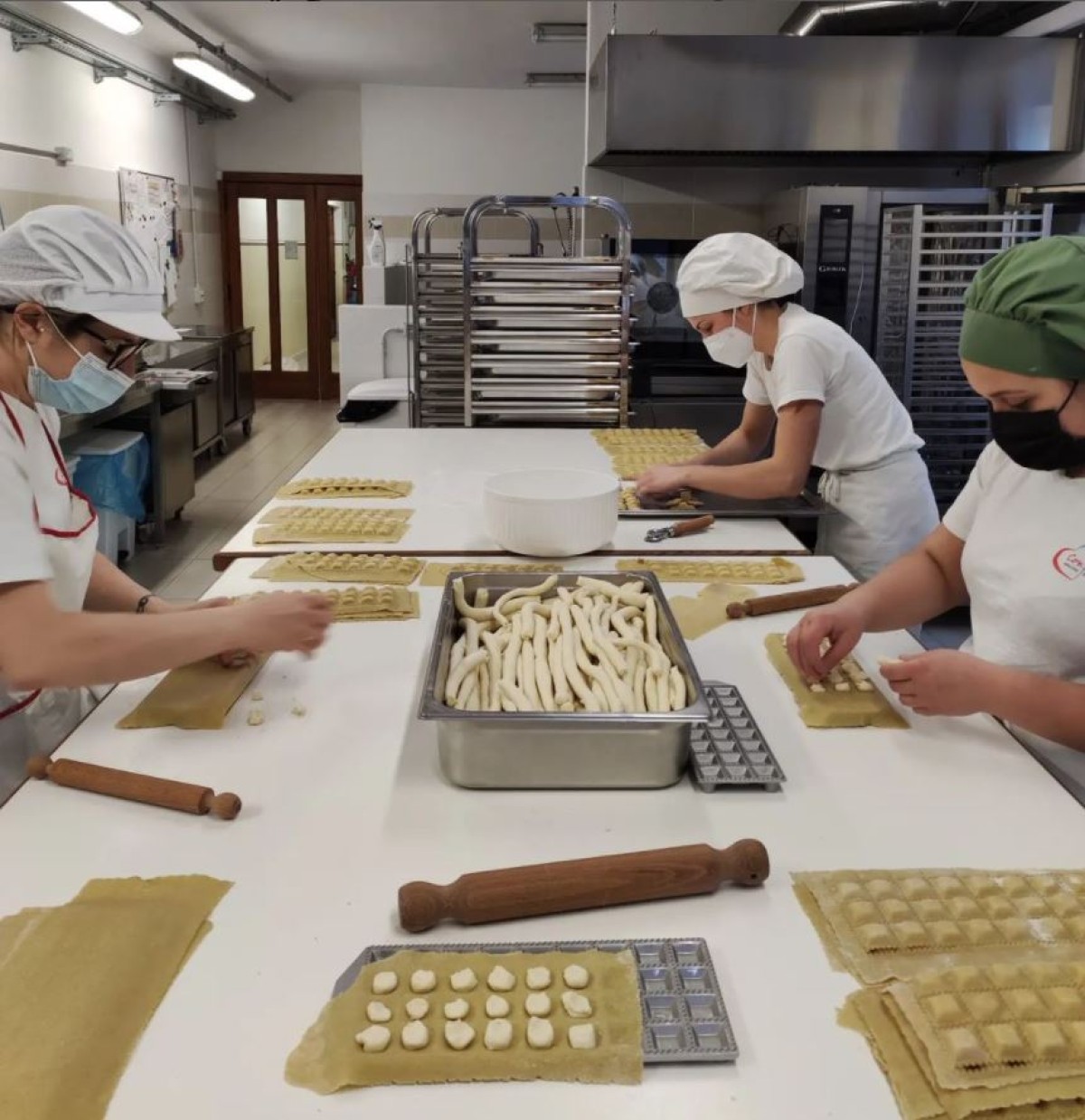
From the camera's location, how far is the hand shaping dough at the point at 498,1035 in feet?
2.59

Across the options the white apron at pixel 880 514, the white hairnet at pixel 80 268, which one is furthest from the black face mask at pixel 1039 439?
the white apron at pixel 880 514

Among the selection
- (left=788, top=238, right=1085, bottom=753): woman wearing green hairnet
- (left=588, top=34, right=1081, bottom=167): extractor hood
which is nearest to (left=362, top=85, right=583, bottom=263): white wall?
(left=588, top=34, right=1081, bottom=167): extractor hood

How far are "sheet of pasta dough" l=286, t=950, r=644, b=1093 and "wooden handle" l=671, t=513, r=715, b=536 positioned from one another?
1.49 metres

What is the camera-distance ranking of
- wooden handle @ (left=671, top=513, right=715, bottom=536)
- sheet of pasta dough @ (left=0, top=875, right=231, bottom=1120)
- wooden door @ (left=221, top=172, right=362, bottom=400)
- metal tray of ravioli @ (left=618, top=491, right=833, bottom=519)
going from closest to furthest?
sheet of pasta dough @ (left=0, top=875, right=231, bottom=1120) < wooden handle @ (left=671, top=513, right=715, bottom=536) < metal tray of ravioli @ (left=618, top=491, right=833, bottom=519) < wooden door @ (left=221, top=172, right=362, bottom=400)

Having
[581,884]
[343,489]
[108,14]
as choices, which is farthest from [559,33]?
[581,884]

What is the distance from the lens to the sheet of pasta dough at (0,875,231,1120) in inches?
30.1

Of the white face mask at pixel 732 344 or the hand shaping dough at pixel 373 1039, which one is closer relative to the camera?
the hand shaping dough at pixel 373 1039

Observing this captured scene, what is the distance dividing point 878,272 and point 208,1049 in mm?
4149

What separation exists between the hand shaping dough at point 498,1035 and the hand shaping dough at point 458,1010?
0.9 inches

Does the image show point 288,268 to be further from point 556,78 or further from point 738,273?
point 738,273

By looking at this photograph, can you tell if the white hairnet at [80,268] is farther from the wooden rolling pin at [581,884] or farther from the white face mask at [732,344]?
the white face mask at [732,344]

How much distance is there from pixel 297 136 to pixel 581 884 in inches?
393

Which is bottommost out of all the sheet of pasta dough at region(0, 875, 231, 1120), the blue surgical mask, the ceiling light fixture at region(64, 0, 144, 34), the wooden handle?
the sheet of pasta dough at region(0, 875, 231, 1120)

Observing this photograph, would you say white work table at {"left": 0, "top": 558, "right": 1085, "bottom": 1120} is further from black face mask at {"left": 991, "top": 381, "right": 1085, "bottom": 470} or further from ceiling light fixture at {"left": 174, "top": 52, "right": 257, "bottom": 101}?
ceiling light fixture at {"left": 174, "top": 52, "right": 257, "bottom": 101}
